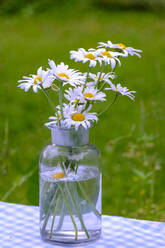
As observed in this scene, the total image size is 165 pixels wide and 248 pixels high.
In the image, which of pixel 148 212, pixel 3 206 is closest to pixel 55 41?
pixel 148 212

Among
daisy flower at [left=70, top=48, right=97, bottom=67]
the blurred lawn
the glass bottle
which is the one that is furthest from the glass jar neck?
the blurred lawn

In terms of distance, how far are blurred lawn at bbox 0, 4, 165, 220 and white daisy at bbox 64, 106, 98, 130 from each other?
57 centimetres

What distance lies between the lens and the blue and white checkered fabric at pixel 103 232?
104cm

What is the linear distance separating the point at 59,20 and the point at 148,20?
1.43 meters

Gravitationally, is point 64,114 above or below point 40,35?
below

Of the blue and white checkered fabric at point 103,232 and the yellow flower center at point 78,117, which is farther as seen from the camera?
the blue and white checkered fabric at point 103,232

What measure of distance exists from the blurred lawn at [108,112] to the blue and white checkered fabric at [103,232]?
281 mm

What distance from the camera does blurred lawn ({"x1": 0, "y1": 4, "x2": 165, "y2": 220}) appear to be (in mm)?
2236

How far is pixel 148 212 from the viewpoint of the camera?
2.18m

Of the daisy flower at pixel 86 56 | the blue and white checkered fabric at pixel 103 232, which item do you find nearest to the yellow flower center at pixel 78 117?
the daisy flower at pixel 86 56

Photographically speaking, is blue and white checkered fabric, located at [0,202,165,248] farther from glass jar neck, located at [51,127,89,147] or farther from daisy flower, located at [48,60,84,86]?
daisy flower, located at [48,60,84,86]

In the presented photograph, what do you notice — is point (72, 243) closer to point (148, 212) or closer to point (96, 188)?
point (96, 188)

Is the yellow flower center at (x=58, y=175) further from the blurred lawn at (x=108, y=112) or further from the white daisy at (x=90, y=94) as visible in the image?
the blurred lawn at (x=108, y=112)

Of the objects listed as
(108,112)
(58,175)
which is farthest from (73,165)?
(108,112)
